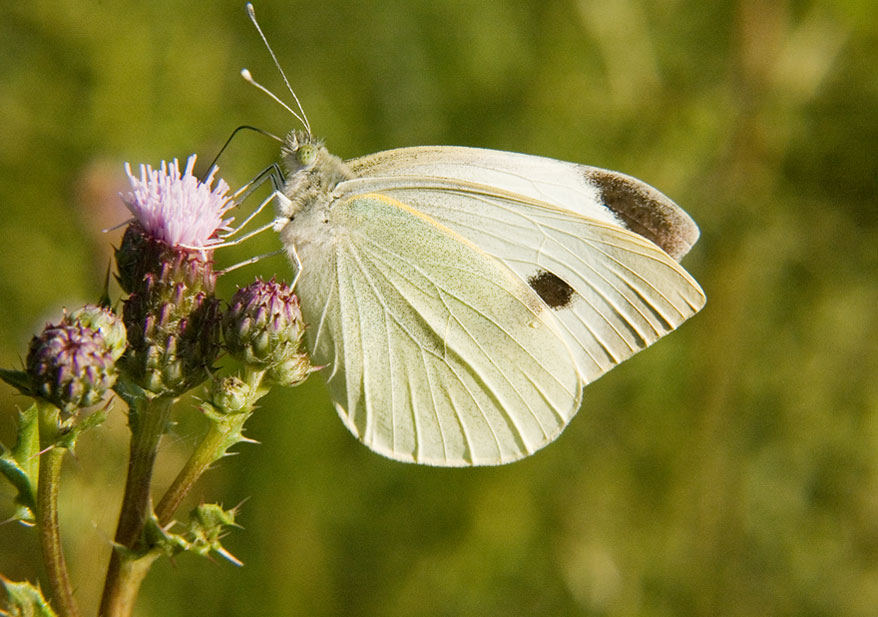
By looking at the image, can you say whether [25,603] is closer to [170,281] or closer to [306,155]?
[170,281]

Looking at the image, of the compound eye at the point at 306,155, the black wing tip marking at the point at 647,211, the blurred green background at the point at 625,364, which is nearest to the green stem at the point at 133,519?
the compound eye at the point at 306,155

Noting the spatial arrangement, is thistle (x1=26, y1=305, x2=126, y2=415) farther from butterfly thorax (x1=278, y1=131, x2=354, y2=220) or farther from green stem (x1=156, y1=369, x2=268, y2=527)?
butterfly thorax (x1=278, y1=131, x2=354, y2=220)

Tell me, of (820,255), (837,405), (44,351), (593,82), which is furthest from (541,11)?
(44,351)

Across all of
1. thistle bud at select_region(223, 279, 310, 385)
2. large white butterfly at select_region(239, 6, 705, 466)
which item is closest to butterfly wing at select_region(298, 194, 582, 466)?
large white butterfly at select_region(239, 6, 705, 466)

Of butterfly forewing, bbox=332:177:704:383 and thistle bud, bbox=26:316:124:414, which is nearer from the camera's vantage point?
thistle bud, bbox=26:316:124:414

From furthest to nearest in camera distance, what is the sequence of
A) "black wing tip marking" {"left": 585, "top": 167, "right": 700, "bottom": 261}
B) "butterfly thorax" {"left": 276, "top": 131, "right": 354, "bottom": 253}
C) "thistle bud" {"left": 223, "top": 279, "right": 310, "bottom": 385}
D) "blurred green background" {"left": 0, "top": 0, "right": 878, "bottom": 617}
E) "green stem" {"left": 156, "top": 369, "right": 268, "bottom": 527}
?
"blurred green background" {"left": 0, "top": 0, "right": 878, "bottom": 617} < "black wing tip marking" {"left": 585, "top": 167, "right": 700, "bottom": 261} < "butterfly thorax" {"left": 276, "top": 131, "right": 354, "bottom": 253} < "thistle bud" {"left": 223, "top": 279, "right": 310, "bottom": 385} < "green stem" {"left": 156, "top": 369, "right": 268, "bottom": 527}

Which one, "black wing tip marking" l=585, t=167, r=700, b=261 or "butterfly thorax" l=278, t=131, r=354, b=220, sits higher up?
"butterfly thorax" l=278, t=131, r=354, b=220
